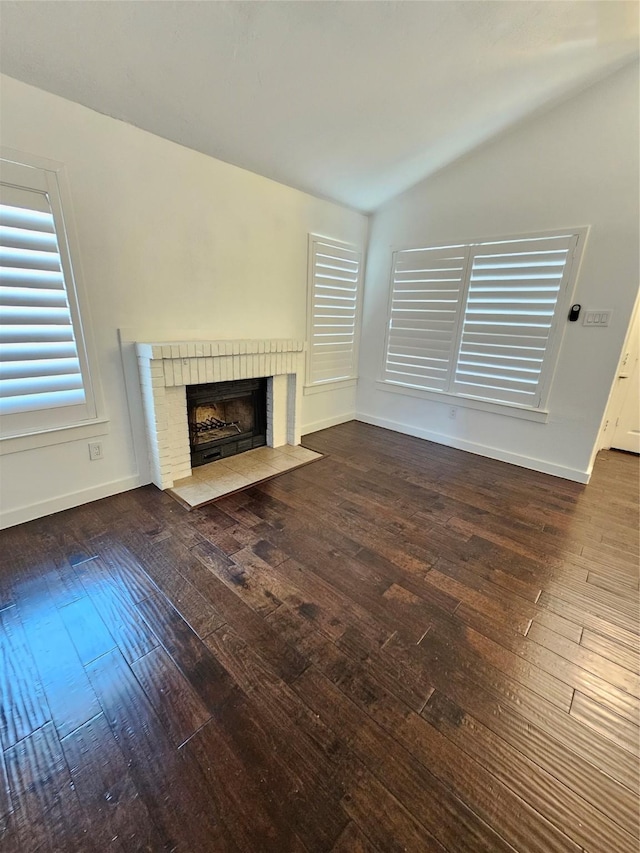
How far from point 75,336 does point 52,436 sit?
65 centimetres

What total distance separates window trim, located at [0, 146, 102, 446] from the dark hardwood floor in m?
0.55

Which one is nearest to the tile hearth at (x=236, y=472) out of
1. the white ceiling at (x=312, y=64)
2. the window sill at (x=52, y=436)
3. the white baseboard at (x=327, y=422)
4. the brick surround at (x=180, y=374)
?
the brick surround at (x=180, y=374)

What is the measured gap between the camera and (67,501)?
242 cm

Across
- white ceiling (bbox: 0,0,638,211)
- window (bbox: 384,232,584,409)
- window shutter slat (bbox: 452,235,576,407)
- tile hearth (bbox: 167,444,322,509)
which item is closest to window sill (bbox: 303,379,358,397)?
window (bbox: 384,232,584,409)

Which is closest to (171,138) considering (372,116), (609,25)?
(372,116)

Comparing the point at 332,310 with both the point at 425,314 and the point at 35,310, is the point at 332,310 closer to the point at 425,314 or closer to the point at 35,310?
the point at 425,314

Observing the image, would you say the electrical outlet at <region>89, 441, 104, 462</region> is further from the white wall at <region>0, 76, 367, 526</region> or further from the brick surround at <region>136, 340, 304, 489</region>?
the brick surround at <region>136, 340, 304, 489</region>

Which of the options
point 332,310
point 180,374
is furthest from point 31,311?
point 332,310

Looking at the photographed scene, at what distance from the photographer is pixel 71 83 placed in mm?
1892

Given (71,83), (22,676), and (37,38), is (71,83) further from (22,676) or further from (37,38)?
(22,676)

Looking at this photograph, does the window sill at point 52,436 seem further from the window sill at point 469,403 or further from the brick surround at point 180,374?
the window sill at point 469,403

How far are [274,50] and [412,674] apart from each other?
308 cm

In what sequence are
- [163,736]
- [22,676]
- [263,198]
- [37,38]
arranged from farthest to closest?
[263,198], [37,38], [22,676], [163,736]

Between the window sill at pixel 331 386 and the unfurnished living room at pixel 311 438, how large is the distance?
26 centimetres
